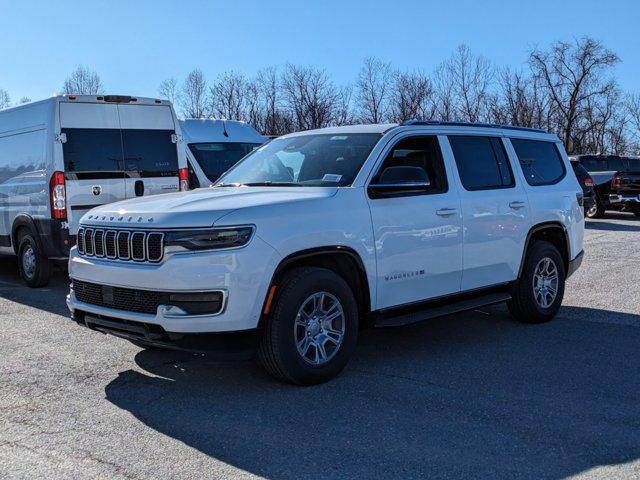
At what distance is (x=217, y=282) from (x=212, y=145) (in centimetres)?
982

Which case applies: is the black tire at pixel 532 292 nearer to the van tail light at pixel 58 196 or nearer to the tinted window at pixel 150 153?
the tinted window at pixel 150 153

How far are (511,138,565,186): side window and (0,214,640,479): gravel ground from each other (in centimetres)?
156

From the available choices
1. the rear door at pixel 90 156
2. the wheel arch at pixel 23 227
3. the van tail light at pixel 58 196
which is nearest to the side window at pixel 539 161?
the rear door at pixel 90 156

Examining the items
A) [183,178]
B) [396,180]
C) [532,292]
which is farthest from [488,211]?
[183,178]

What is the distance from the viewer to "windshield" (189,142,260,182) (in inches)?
537

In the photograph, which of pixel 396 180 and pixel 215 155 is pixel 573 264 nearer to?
pixel 396 180

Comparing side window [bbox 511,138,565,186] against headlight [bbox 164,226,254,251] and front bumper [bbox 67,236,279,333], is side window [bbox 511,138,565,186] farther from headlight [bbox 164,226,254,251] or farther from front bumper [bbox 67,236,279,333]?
headlight [bbox 164,226,254,251]

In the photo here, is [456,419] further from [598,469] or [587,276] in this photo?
[587,276]

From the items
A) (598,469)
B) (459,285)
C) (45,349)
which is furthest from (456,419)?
(45,349)

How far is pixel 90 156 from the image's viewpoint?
9375 mm

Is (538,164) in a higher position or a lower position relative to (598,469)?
higher

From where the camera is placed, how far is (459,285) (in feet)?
20.5

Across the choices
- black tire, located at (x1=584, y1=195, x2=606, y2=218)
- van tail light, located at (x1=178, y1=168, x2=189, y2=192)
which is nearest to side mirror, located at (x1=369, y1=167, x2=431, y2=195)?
van tail light, located at (x1=178, y1=168, x2=189, y2=192)

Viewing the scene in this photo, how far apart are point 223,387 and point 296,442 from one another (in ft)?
3.91
